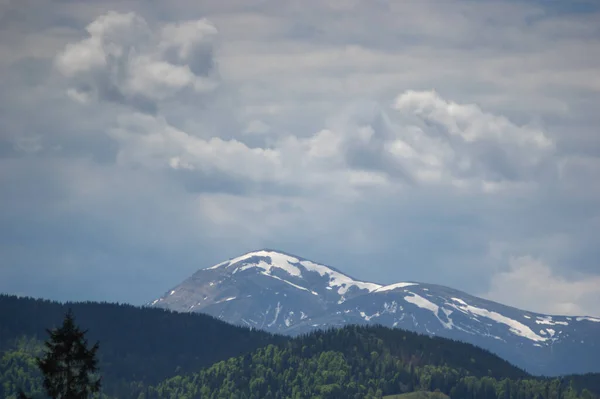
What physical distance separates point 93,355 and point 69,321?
12.0 feet

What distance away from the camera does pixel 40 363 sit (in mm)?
82188

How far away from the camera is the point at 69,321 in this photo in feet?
283

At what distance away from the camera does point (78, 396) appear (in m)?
84.6

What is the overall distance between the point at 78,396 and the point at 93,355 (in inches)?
132

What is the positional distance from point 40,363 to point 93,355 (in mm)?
4172

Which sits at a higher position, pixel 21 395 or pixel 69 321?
pixel 69 321

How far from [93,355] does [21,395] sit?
6.22 meters

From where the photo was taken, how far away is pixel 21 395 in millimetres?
84312

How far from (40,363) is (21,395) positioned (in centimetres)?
A: 397

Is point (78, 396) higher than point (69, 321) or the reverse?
the reverse

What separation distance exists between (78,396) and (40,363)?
439 centimetres

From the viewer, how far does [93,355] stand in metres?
84.4
